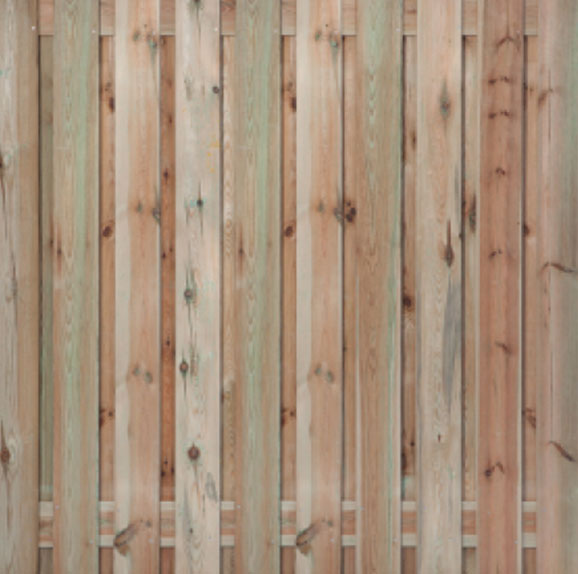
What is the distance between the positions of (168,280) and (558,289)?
4.29 ft

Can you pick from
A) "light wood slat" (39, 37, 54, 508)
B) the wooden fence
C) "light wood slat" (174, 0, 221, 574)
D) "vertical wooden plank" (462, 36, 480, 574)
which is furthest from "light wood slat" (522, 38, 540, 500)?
"light wood slat" (39, 37, 54, 508)

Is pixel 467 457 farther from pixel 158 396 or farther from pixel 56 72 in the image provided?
pixel 56 72

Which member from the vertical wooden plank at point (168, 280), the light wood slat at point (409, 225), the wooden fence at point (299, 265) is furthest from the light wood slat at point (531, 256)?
the vertical wooden plank at point (168, 280)

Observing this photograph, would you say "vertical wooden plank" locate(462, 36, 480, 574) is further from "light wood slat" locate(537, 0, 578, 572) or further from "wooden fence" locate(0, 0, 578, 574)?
"light wood slat" locate(537, 0, 578, 572)

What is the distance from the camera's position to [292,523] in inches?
103

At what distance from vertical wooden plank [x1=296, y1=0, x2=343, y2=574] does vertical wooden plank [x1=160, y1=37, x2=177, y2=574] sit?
0.42 metres

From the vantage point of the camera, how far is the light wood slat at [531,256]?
2.62 m

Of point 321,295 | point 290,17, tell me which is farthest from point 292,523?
point 290,17

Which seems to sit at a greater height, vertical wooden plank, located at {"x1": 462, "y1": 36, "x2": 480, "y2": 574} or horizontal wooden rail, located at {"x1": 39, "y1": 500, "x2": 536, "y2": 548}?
vertical wooden plank, located at {"x1": 462, "y1": 36, "x2": 480, "y2": 574}

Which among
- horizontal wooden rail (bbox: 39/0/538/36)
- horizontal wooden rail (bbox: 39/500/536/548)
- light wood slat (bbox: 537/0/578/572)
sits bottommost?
horizontal wooden rail (bbox: 39/500/536/548)

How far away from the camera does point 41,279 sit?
2.63 metres

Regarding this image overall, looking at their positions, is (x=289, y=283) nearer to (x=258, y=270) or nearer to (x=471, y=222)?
(x=258, y=270)

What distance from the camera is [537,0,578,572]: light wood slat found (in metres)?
2.60

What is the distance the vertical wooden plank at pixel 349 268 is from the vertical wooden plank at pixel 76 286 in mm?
829
